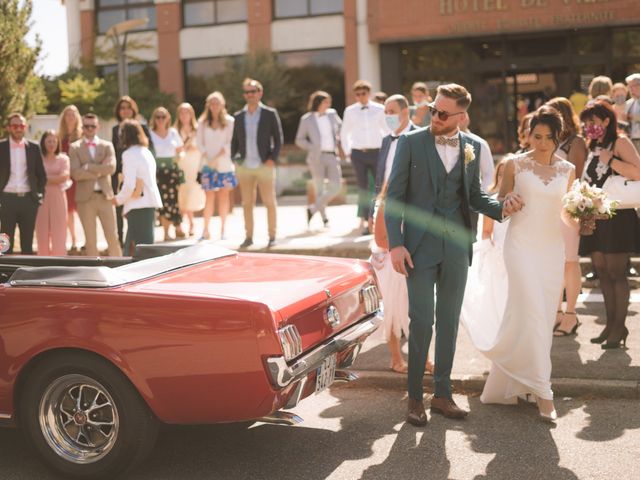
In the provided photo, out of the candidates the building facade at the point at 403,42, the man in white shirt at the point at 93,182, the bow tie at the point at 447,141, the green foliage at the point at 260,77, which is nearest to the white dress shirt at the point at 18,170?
the man in white shirt at the point at 93,182

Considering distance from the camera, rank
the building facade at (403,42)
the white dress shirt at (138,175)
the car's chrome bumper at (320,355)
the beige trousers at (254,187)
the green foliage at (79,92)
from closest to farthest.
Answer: the car's chrome bumper at (320,355) < the white dress shirt at (138,175) < the beige trousers at (254,187) < the building facade at (403,42) < the green foliage at (79,92)

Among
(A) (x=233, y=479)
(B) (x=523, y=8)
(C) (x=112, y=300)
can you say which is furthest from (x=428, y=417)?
(B) (x=523, y=8)

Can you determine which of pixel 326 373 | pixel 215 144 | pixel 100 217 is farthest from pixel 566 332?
pixel 215 144

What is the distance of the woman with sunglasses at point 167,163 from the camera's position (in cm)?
1241

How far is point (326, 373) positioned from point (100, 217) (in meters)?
6.68

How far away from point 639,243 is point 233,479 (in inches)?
156

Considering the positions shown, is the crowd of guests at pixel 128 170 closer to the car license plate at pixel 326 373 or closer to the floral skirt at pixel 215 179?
the floral skirt at pixel 215 179

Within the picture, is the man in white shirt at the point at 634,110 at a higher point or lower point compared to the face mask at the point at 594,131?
higher

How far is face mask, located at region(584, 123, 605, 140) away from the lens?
22.7 ft

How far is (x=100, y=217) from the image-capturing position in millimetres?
10977

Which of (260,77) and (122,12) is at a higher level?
(122,12)

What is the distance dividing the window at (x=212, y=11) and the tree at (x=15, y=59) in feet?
54.7

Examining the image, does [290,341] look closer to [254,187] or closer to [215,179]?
[254,187]

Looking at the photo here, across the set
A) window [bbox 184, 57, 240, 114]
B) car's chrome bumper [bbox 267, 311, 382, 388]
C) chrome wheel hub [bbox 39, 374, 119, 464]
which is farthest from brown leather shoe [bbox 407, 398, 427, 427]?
window [bbox 184, 57, 240, 114]
